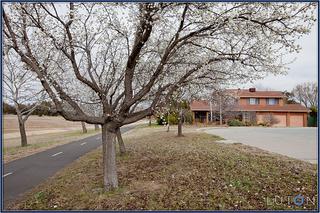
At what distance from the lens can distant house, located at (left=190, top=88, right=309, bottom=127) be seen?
40.5 m

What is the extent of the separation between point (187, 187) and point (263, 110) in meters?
38.5

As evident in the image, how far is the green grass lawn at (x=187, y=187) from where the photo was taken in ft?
18.7

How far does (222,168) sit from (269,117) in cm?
3488

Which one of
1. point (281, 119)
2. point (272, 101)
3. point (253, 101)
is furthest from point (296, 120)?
point (253, 101)

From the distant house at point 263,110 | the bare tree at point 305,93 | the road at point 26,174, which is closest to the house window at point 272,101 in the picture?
the distant house at point 263,110

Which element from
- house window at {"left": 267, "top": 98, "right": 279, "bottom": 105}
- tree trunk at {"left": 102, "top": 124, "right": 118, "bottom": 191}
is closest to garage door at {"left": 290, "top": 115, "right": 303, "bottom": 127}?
house window at {"left": 267, "top": 98, "right": 279, "bottom": 105}

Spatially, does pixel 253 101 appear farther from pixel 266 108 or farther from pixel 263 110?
pixel 263 110

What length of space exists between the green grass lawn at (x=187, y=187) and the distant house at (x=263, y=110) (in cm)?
3113

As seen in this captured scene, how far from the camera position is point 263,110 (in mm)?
41438

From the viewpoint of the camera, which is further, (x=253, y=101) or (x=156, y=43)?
(x=253, y=101)

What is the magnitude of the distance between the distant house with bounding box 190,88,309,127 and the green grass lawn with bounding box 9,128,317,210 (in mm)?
31130

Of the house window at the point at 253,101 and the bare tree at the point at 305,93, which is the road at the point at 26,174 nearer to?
the house window at the point at 253,101

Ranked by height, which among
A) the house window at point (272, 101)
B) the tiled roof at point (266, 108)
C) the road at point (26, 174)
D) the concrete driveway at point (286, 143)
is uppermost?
the house window at point (272, 101)

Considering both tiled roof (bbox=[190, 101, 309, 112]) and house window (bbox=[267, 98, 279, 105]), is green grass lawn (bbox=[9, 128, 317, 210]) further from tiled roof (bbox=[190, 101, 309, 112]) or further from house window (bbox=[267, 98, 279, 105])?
house window (bbox=[267, 98, 279, 105])
